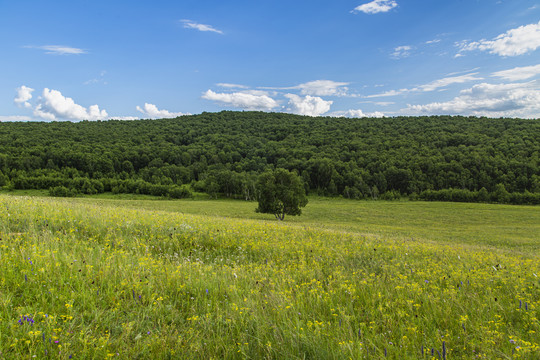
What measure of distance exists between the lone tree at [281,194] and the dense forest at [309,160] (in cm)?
5350

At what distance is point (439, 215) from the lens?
62906 millimetres

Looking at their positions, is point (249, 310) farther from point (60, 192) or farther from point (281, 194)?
point (60, 192)

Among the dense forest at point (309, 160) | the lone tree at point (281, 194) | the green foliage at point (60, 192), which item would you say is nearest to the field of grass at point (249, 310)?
the lone tree at point (281, 194)

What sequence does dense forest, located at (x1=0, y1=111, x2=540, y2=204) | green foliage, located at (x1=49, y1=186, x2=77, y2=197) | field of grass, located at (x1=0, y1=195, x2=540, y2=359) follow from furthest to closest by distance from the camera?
1. dense forest, located at (x1=0, y1=111, x2=540, y2=204)
2. green foliage, located at (x1=49, y1=186, x2=77, y2=197)
3. field of grass, located at (x1=0, y1=195, x2=540, y2=359)

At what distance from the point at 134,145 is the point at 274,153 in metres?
82.2

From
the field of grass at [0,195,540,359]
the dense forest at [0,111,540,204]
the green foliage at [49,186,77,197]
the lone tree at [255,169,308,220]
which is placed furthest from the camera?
the dense forest at [0,111,540,204]

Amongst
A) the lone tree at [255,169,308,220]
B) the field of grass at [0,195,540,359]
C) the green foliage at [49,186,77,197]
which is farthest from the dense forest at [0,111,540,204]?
the field of grass at [0,195,540,359]

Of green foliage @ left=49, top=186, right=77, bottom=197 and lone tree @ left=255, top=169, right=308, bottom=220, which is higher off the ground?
lone tree @ left=255, top=169, right=308, bottom=220

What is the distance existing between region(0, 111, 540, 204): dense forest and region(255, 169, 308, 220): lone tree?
53.5 m

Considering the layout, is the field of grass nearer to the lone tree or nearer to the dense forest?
the lone tree

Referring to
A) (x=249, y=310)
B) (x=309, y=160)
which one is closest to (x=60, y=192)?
(x=309, y=160)

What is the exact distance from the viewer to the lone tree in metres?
51.3

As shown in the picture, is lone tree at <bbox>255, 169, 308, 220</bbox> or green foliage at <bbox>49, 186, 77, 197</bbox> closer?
lone tree at <bbox>255, 169, 308, 220</bbox>

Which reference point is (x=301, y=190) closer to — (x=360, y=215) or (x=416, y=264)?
(x=360, y=215)
